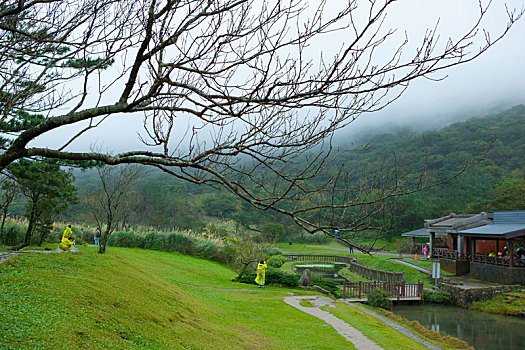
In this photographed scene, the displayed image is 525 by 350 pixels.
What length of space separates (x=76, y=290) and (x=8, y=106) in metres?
3.27

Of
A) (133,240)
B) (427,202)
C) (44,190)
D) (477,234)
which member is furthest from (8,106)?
(427,202)

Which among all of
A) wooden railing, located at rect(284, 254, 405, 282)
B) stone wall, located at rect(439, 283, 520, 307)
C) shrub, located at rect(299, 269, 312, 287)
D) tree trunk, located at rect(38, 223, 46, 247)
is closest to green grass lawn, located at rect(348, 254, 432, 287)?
wooden railing, located at rect(284, 254, 405, 282)

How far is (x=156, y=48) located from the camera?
382cm

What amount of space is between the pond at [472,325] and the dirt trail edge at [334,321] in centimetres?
498

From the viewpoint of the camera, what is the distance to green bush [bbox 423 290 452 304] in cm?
1970

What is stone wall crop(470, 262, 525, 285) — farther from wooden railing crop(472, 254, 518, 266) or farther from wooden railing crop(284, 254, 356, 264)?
wooden railing crop(284, 254, 356, 264)

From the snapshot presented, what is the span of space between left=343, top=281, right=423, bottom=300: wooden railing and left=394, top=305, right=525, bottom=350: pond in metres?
0.69

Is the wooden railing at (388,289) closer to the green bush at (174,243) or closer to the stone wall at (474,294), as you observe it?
the stone wall at (474,294)

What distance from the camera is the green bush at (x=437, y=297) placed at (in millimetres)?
19703

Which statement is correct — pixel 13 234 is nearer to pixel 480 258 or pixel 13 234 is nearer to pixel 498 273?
pixel 498 273

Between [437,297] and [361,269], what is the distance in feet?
26.1

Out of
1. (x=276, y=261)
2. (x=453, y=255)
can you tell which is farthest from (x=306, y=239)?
(x=453, y=255)

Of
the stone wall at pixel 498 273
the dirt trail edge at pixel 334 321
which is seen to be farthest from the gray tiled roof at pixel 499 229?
the dirt trail edge at pixel 334 321

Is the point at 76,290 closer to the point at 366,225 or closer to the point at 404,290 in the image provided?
the point at 366,225
